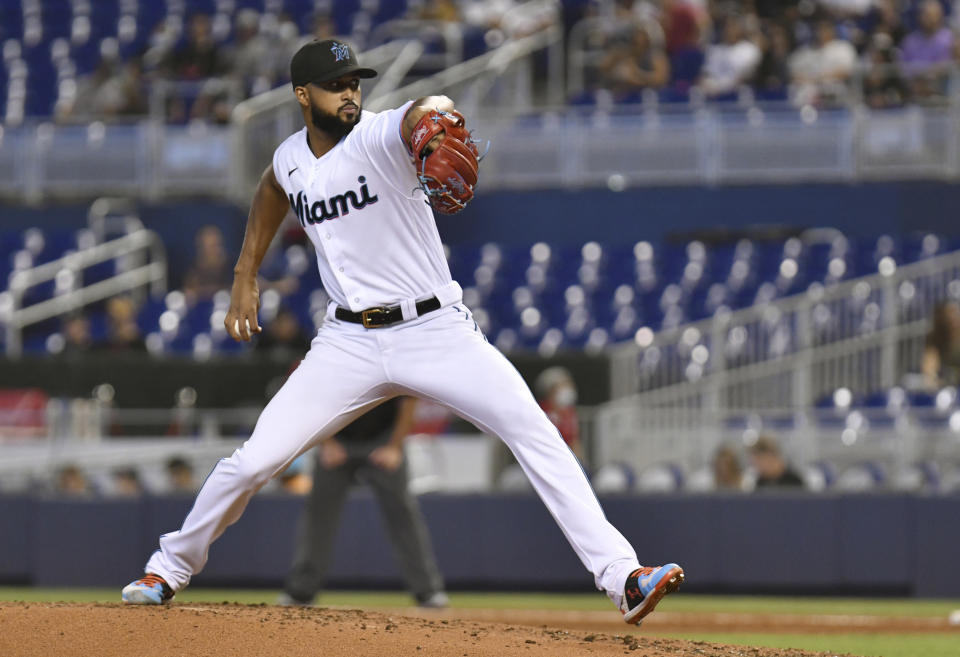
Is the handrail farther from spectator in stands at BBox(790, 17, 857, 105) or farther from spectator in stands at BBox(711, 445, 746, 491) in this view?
spectator in stands at BBox(711, 445, 746, 491)

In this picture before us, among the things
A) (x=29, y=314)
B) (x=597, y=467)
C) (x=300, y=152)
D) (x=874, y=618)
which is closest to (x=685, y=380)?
(x=597, y=467)

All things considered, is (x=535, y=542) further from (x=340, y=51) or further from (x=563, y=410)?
(x=340, y=51)

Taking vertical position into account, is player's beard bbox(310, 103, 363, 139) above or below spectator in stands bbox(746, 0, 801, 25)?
below

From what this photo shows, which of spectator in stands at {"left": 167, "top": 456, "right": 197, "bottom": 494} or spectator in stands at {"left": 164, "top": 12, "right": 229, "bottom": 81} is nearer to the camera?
spectator in stands at {"left": 167, "top": 456, "right": 197, "bottom": 494}

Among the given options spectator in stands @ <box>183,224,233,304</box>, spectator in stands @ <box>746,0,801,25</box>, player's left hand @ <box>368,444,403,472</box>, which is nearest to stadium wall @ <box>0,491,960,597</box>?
player's left hand @ <box>368,444,403,472</box>

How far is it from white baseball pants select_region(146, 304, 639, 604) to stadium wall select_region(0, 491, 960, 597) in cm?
644

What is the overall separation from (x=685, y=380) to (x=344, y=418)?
831 centimetres

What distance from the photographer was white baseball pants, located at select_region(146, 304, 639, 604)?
5.83 m

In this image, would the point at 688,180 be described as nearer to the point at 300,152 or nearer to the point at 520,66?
the point at 520,66

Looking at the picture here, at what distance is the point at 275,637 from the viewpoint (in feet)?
18.7

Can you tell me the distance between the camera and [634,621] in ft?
19.1

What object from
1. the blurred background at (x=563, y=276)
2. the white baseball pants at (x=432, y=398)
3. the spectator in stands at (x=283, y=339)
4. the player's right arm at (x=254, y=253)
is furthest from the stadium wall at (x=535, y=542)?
the white baseball pants at (x=432, y=398)

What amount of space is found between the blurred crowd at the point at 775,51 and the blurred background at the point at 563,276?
35mm

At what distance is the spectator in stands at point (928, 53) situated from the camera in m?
16.8
